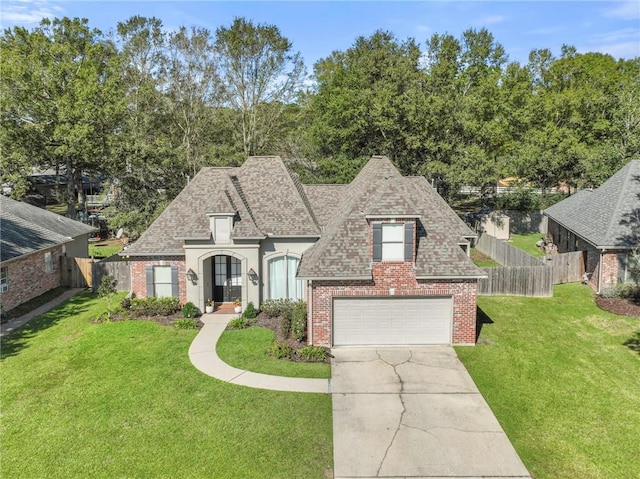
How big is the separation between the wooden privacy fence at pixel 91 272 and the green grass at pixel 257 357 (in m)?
9.44

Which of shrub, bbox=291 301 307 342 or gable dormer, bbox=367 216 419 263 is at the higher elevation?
gable dormer, bbox=367 216 419 263

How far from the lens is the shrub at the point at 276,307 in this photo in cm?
1941

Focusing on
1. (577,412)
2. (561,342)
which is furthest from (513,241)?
(577,412)

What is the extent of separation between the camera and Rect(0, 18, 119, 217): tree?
33344mm

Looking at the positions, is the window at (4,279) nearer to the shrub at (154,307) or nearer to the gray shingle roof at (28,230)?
the gray shingle roof at (28,230)

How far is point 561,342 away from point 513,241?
21.8m

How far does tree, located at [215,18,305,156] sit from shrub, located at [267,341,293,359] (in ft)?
94.8

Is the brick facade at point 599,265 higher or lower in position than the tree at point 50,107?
lower

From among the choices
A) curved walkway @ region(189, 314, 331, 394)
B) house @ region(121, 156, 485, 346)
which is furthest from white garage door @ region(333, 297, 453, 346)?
curved walkway @ region(189, 314, 331, 394)

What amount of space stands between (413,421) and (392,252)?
6.15 meters

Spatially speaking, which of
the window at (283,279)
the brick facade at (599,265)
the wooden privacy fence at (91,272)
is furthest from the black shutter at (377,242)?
the wooden privacy fence at (91,272)

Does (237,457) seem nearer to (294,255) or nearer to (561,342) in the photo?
(294,255)

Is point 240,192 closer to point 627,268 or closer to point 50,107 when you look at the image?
point 627,268

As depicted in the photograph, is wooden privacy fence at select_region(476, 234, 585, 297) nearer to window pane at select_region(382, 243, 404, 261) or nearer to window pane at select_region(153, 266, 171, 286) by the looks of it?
window pane at select_region(382, 243, 404, 261)
